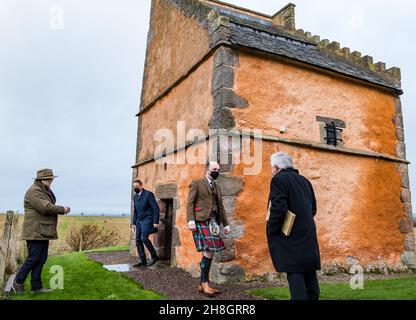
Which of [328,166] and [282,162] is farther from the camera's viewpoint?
[328,166]

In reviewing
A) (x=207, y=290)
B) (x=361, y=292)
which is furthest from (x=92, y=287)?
(x=361, y=292)

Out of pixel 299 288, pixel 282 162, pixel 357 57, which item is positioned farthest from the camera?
pixel 357 57

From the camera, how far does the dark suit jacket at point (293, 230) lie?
357 centimetres

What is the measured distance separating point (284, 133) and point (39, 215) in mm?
5042

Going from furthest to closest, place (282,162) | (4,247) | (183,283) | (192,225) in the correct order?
(183,283), (4,247), (192,225), (282,162)

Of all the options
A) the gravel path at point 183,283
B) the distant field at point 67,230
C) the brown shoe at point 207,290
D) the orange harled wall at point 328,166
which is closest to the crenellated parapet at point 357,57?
the orange harled wall at point 328,166

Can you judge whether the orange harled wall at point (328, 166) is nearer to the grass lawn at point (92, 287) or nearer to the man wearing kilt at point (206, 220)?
the man wearing kilt at point (206, 220)

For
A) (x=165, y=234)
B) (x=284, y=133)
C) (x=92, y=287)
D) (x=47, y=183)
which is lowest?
(x=92, y=287)

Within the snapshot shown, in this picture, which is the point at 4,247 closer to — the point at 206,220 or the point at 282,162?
the point at 206,220

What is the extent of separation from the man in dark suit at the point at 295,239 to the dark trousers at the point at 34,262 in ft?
12.0

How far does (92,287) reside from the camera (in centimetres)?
581
